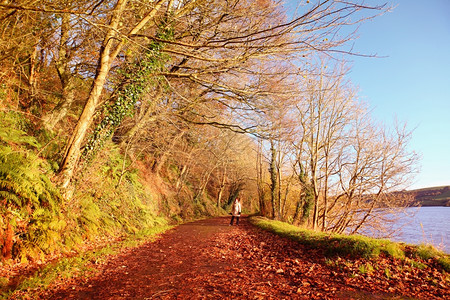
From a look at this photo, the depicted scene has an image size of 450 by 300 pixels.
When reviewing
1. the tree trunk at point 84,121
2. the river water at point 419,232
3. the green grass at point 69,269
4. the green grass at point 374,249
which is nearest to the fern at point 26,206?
the green grass at point 69,269

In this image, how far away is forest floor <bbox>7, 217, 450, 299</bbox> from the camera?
372 centimetres

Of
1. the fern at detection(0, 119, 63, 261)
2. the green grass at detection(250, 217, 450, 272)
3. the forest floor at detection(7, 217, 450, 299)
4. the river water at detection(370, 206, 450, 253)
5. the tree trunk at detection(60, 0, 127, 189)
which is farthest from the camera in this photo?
the river water at detection(370, 206, 450, 253)

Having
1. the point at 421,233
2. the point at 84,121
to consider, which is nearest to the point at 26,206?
the point at 84,121

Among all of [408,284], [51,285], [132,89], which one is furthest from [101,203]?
[408,284]

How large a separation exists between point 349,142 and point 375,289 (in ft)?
37.4

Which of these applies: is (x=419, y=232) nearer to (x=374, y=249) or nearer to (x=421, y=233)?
(x=421, y=233)

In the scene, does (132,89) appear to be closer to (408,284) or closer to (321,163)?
(408,284)

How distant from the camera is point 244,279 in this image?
14.5 ft

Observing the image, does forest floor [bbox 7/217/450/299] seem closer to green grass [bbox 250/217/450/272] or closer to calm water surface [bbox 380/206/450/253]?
green grass [bbox 250/217/450/272]

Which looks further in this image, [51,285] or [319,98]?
[319,98]

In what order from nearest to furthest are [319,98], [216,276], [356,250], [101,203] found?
[216,276]
[356,250]
[101,203]
[319,98]

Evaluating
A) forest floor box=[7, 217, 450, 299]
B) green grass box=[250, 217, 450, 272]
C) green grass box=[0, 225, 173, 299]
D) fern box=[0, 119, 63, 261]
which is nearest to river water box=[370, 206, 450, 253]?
green grass box=[250, 217, 450, 272]

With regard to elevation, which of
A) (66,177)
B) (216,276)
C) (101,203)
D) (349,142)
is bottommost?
(216,276)

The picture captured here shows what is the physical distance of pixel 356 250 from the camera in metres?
5.43
